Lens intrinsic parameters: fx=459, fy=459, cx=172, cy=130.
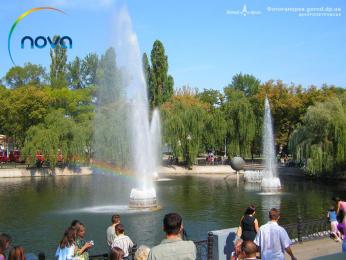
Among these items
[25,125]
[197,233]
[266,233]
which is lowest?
[197,233]

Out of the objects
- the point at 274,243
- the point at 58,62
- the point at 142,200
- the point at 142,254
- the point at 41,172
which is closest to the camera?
the point at 142,254

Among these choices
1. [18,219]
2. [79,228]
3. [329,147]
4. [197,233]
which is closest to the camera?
[79,228]

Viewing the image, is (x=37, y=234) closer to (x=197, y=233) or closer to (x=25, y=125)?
(x=197, y=233)

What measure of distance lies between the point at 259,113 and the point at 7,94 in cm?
3200

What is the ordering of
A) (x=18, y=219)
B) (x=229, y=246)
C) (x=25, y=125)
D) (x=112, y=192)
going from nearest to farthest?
(x=229, y=246), (x=18, y=219), (x=112, y=192), (x=25, y=125)

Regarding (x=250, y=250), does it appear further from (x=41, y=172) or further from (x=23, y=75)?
(x=23, y=75)

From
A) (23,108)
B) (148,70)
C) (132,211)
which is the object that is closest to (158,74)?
(148,70)

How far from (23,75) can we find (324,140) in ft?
188

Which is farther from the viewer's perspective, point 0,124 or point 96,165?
point 0,124

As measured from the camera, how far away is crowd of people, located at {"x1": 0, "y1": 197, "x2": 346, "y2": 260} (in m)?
5.09

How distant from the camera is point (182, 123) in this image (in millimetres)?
53125

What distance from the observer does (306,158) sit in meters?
40.1

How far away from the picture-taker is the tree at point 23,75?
79625 millimetres

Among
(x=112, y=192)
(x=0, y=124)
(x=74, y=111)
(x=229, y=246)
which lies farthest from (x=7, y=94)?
(x=229, y=246)
